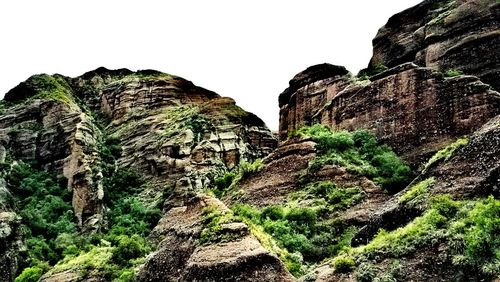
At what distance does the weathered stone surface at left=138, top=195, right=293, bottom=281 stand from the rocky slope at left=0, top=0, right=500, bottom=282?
0.09 meters

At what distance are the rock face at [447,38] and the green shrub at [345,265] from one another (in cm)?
2243

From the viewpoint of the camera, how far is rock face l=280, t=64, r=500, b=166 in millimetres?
40312

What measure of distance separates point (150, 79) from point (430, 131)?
152 ft

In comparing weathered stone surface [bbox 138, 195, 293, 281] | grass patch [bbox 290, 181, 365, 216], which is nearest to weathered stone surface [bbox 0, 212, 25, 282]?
weathered stone surface [bbox 138, 195, 293, 281]

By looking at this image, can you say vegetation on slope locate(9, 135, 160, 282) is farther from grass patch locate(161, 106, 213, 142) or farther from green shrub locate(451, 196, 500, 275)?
green shrub locate(451, 196, 500, 275)

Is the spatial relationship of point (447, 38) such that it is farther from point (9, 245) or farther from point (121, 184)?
point (9, 245)

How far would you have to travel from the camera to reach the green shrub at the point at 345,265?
26.5m

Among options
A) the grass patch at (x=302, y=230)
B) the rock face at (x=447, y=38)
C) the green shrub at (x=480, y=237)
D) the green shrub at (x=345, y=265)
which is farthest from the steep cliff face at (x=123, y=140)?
the green shrub at (x=480, y=237)

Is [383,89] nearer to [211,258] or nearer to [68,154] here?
[211,258]

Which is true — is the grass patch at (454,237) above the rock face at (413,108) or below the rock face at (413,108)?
below

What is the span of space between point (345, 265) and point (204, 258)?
6.95 meters

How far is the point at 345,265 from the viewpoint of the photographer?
87.2ft

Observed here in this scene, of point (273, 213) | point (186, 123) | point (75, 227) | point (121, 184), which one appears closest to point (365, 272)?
point (273, 213)

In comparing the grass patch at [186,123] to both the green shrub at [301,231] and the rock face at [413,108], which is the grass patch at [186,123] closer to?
the rock face at [413,108]
